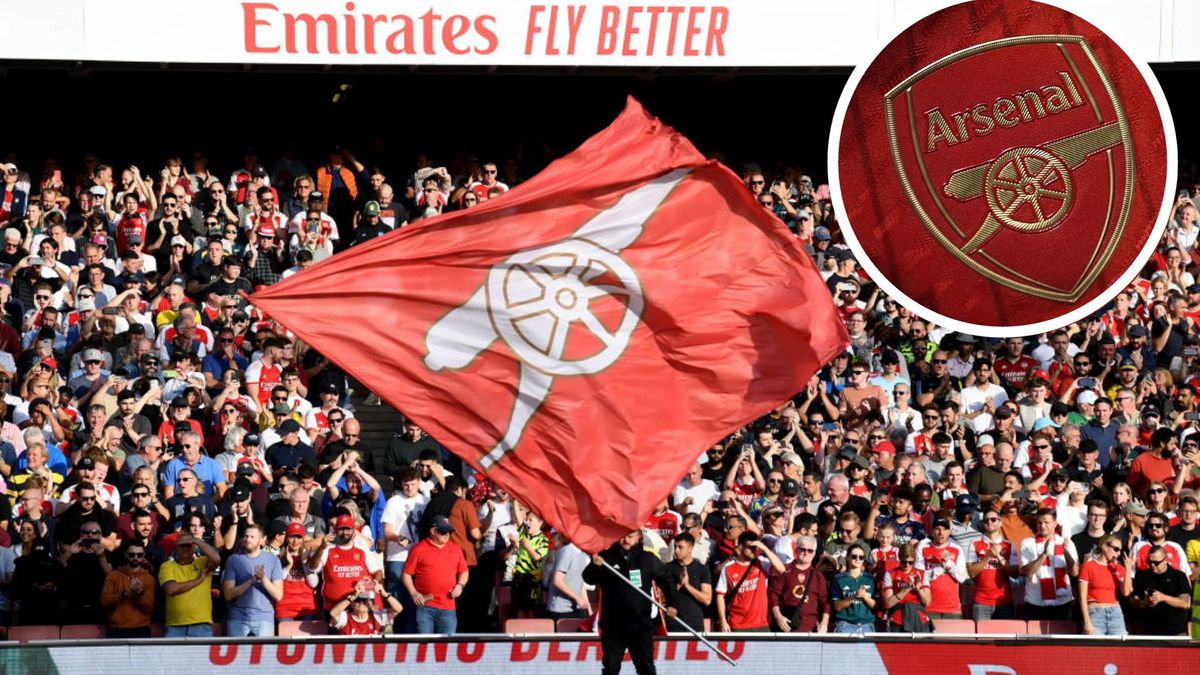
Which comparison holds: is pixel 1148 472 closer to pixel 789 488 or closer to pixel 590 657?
pixel 789 488

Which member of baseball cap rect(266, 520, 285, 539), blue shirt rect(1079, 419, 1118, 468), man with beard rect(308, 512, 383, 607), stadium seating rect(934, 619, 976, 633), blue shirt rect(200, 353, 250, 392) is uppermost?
blue shirt rect(200, 353, 250, 392)

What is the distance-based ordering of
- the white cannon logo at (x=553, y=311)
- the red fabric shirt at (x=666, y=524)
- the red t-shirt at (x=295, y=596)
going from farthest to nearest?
the red fabric shirt at (x=666, y=524) < the red t-shirt at (x=295, y=596) < the white cannon logo at (x=553, y=311)

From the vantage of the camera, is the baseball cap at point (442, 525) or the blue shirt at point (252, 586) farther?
the baseball cap at point (442, 525)

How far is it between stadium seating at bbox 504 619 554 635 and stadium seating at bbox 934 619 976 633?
2819 mm

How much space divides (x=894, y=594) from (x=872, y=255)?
346 centimetres

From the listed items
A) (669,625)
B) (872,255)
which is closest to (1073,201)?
(872,255)

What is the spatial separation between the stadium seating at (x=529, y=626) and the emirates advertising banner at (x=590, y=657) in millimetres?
672

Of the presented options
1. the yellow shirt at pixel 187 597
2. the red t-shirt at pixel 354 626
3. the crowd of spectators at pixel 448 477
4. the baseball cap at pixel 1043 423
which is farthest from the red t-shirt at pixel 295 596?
the baseball cap at pixel 1043 423

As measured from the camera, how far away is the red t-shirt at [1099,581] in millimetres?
15984

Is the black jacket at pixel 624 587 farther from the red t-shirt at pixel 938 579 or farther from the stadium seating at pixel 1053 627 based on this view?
the stadium seating at pixel 1053 627

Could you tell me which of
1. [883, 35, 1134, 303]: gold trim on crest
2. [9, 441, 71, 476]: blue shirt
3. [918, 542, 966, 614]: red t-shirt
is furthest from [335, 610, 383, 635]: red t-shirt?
[883, 35, 1134, 303]: gold trim on crest

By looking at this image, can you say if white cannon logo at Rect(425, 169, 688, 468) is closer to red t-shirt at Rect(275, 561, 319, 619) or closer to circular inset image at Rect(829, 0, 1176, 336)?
red t-shirt at Rect(275, 561, 319, 619)

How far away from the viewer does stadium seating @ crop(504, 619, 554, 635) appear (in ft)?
50.1

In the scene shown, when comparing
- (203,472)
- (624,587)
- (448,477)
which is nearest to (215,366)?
(203,472)
